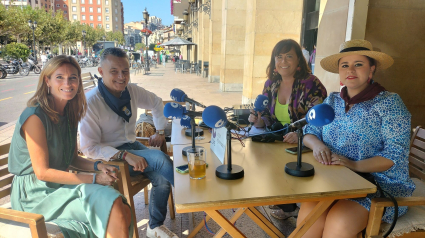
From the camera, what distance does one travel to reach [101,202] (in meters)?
1.54

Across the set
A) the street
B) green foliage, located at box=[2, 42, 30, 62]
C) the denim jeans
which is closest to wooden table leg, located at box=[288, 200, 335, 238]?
the denim jeans

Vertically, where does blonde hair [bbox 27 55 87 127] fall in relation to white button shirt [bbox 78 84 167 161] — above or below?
above

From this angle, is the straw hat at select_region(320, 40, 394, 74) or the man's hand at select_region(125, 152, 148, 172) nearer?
the straw hat at select_region(320, 40, 394, 74)

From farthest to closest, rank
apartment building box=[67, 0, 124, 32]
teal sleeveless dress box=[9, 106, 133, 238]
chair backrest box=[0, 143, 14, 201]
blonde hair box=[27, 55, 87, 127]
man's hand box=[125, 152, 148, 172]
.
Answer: apartment building box=[67, 0, 124, 32]
man's hand box=[125, 152, 148, 172]
chair backrest box=[0, 143, 14, 201]
blonde hair box=[27, 55, 87, 127]
teal sleeveless dress box=[9, 106, 133, 238]

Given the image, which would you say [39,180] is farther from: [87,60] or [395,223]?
[87,60]

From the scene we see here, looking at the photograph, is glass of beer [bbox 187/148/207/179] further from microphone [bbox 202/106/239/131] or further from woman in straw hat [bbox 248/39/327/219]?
woman in straw hat [bbox 248/39/327/219]

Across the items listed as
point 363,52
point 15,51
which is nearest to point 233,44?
point 363,52

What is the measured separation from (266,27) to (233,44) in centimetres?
390

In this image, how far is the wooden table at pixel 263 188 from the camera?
3.94 ft

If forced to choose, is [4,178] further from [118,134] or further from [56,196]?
[118,134]

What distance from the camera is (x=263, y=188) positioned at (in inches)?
51.2

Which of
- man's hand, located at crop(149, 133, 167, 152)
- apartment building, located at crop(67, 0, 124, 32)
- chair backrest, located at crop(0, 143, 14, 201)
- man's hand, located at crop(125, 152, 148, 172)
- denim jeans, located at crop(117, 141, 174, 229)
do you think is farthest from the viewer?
apartment building, located at crop(67, 0, 124, 32)

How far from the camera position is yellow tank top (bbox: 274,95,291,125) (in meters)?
2.57

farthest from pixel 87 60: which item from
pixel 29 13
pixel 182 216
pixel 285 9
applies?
pixel 182 216
